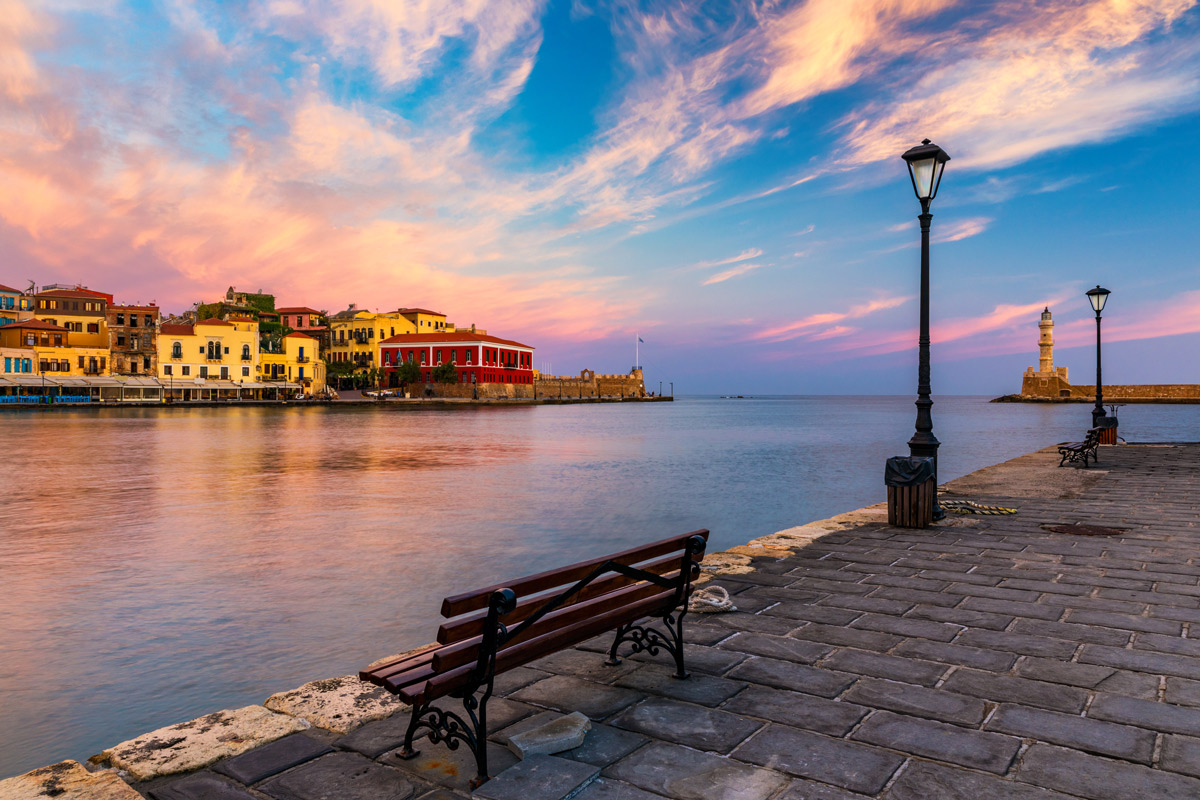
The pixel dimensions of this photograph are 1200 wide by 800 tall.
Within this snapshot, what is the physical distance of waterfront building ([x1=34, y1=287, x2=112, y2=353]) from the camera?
251 ft

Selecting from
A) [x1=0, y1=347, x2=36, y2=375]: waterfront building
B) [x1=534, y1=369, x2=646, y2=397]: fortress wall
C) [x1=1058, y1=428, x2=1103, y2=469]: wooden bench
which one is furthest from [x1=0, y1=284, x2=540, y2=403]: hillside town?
[x1=1058, y1=428, x2=1103, y2=469]: wooden bench

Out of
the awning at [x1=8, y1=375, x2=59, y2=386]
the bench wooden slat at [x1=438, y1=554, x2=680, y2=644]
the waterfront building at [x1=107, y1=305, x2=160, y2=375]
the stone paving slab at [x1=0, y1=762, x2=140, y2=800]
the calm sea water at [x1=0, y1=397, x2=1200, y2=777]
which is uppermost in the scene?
the waterfront building at [x1=107, y1=305, x2=160, y2=375]

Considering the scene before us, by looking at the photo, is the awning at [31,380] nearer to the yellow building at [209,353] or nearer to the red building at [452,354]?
the yellow building at [209,353]

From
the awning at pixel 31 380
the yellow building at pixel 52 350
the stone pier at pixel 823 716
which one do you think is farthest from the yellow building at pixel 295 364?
the stone pier at pixel 823 716

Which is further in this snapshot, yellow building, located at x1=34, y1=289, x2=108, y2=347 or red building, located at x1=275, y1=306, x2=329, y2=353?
red building, located at x1=275, y1=306, x2=329, y2=353

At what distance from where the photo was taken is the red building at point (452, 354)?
9438 centimetres

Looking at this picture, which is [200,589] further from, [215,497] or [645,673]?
[215,497]

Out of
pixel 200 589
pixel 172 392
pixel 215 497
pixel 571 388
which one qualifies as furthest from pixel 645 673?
pixel 571 388

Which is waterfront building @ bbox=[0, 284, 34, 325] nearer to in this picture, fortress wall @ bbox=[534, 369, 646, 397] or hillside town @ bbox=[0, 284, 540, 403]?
hillside town @ bbox=[0, 284, 540, 403]

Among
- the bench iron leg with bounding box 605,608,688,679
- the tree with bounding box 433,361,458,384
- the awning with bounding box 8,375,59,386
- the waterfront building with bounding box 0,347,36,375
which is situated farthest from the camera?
the tree with bounding box 433,361,458,384

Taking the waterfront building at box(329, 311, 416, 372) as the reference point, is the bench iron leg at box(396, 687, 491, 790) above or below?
below

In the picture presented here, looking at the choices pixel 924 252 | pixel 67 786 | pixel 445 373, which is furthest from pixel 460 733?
pixel 445 373

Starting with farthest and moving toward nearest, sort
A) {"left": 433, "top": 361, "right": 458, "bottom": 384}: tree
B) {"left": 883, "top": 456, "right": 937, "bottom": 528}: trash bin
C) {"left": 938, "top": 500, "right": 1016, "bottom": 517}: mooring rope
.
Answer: {"left": 433, "top": 361, "right": 458, "bottom": 384}: tree, {"left": 938, "top": 500, "right": 1016, "bottom": 517}: mooring rope, {"left": 883, "top": 456, "right": 937, "bottom": 528}: trash bin

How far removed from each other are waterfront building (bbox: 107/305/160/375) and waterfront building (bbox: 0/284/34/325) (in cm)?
840
